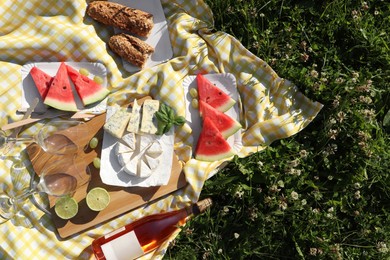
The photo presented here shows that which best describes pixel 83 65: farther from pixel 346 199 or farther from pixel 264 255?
pixel 346 199

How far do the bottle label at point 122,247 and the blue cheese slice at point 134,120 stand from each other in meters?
0.86

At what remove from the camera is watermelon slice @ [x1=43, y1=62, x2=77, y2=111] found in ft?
11.7

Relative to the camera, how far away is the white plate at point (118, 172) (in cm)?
356

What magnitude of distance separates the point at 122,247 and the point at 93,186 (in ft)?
1.86

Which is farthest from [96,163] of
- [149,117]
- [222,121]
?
[222,121]

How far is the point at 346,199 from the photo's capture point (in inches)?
147

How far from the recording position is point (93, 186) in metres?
3.58

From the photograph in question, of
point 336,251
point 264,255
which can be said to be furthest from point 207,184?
point 336,251

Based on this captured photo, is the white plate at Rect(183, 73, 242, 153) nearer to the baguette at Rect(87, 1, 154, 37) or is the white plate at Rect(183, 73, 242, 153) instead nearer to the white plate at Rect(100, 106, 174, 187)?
the white plate at Rect(100, 106, 174, 187)

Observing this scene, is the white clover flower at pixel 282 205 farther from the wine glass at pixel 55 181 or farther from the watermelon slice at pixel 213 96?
the wine glass at pixel 55 181

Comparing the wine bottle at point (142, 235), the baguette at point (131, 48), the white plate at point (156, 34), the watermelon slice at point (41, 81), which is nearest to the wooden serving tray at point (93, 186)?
the wine bottle at point (142, 235)

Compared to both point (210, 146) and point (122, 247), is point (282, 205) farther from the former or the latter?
point (122, 247)

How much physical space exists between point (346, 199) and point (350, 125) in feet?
2.12

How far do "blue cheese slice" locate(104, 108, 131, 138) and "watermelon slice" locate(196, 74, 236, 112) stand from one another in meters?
0.68
